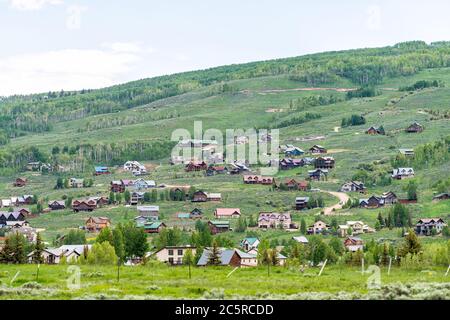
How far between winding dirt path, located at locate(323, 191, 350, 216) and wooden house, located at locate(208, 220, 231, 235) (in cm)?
1287

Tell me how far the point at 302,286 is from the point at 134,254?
32.3 m

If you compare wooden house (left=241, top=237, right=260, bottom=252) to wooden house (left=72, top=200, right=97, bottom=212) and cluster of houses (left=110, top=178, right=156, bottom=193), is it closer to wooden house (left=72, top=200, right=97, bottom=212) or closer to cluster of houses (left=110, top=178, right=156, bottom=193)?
wooden house (left=72, top=200, right=97, bottom=212)

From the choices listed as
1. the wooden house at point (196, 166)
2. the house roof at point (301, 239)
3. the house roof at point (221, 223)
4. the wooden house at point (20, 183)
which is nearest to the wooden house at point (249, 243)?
the house roof at point (301, 239)

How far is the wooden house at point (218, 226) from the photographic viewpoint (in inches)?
3774

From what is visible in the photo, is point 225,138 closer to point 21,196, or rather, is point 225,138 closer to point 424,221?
point 21,196

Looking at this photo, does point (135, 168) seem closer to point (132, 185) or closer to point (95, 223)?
point (132, 185)

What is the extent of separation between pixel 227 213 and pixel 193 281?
80.8 meters

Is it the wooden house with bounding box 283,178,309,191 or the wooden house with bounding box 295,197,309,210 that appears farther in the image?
the wooden house with bounding box 283,178,309,191

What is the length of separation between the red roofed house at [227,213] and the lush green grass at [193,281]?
7345 cm

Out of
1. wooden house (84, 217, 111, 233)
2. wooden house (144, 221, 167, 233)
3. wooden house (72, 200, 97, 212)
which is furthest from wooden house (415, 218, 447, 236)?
wooden house (72, 200, 97, 212)

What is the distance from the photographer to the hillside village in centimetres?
5947

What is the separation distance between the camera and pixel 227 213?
10925cm

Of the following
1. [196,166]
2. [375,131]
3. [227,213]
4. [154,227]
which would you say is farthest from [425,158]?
[154,227]

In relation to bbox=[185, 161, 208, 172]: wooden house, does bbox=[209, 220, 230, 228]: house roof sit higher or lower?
lower
